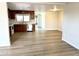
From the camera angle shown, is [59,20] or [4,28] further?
[59,20]

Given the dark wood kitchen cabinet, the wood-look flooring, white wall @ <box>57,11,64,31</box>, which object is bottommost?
the wood-look flooring

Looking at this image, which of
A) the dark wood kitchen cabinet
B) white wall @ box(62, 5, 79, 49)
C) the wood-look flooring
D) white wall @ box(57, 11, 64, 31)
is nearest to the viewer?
the wood-look flooring

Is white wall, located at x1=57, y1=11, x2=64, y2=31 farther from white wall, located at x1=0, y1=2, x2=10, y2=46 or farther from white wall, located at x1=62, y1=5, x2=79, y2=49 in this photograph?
white wall, located at x1=0, y1=2, x2=10, y2=46

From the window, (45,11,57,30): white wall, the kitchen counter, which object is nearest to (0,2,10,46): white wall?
the kitchen counter

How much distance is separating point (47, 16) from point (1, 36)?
8017 mm

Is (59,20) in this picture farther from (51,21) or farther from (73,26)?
(73,26)

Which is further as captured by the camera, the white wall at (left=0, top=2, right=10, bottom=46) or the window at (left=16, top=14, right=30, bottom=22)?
the window at (left=16, top=14, right=30, bottom=22)

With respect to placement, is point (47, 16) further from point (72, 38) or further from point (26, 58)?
point (26, 58)

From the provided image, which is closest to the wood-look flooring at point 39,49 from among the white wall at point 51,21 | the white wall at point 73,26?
the white wall at point 73,26

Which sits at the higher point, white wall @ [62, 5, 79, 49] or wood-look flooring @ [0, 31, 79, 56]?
white wall @ [62, 5, 79, 49]

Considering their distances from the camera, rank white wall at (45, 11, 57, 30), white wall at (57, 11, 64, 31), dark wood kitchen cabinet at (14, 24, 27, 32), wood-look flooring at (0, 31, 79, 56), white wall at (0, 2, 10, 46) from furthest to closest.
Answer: white wall at (45, 11, 57, 30)
white wall at (57, 11, 64, 31)
dark wood kitchen cabinet at (14, 24, 27, 32)
white wall at (0, 2, 10, 46)
wood-look flooring at (0, 31, 79, 56)

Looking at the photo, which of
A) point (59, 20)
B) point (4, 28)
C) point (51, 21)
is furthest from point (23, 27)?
point (4, 28)

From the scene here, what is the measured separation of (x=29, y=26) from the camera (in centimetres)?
1036

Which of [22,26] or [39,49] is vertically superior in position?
[22,26]
